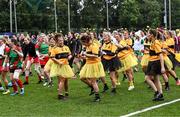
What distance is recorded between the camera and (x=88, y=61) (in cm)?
1343

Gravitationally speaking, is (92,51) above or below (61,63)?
above

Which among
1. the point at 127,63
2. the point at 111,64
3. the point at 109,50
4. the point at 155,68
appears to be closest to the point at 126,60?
the point at 127,63

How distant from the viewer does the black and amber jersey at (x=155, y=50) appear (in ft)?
41.8

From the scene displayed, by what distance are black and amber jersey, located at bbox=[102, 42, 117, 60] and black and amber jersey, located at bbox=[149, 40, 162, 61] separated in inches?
83.3

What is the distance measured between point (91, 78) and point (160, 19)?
86.9 metres

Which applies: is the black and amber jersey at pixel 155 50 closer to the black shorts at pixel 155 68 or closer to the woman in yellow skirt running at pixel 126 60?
the black shorts at pixel 155 68

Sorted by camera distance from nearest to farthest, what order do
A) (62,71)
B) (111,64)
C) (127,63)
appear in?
(62,71), (111,64), (127,63)

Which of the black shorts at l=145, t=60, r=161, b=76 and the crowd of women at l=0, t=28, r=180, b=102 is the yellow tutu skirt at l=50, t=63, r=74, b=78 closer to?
the crowd of women at l=0, t=28, r=180, b=102

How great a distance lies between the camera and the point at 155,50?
12.8 metres

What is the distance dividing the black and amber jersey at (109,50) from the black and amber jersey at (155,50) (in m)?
2.12

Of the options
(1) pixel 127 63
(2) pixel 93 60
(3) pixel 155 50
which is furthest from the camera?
(1) pixel 127 63

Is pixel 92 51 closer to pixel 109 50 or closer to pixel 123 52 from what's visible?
Answer: pixel 109 50

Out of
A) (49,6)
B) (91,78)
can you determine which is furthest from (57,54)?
(49,6)

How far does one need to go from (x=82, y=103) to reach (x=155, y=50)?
2572 millimetres
